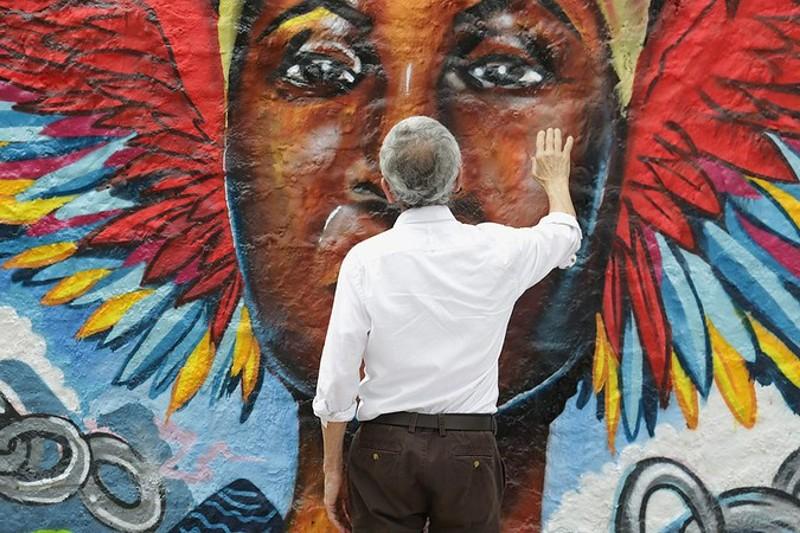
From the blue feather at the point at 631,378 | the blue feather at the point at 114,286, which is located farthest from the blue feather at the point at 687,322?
the blue feather at the point at 114,286

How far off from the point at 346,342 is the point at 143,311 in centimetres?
106

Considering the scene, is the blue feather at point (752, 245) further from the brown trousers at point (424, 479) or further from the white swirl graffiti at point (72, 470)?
the white swirl graffiti at point (72, 470)

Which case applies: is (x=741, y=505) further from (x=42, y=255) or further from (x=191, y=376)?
(x=42, y=255)

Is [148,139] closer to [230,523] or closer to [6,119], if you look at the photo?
[6,119]

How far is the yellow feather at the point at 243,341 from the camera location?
11.1 ft

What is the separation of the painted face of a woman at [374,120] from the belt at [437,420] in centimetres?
77

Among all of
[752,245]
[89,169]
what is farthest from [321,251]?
[752,245]

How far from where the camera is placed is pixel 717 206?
129 inches

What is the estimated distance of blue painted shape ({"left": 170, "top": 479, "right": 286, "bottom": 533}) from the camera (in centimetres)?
337

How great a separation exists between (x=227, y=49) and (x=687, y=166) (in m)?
1.47

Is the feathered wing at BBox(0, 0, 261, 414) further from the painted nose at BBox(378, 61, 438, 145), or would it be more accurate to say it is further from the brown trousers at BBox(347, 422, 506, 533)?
the brown trousers at BBox(347, 422, 506, 533)

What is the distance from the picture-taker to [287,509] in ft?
11.1

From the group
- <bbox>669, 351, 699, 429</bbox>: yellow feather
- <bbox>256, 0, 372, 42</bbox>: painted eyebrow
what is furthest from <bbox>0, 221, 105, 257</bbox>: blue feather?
<bbox>669, 351, 699, 429</bbox>: yellow feather

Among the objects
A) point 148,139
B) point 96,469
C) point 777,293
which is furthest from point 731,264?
point 96,469
